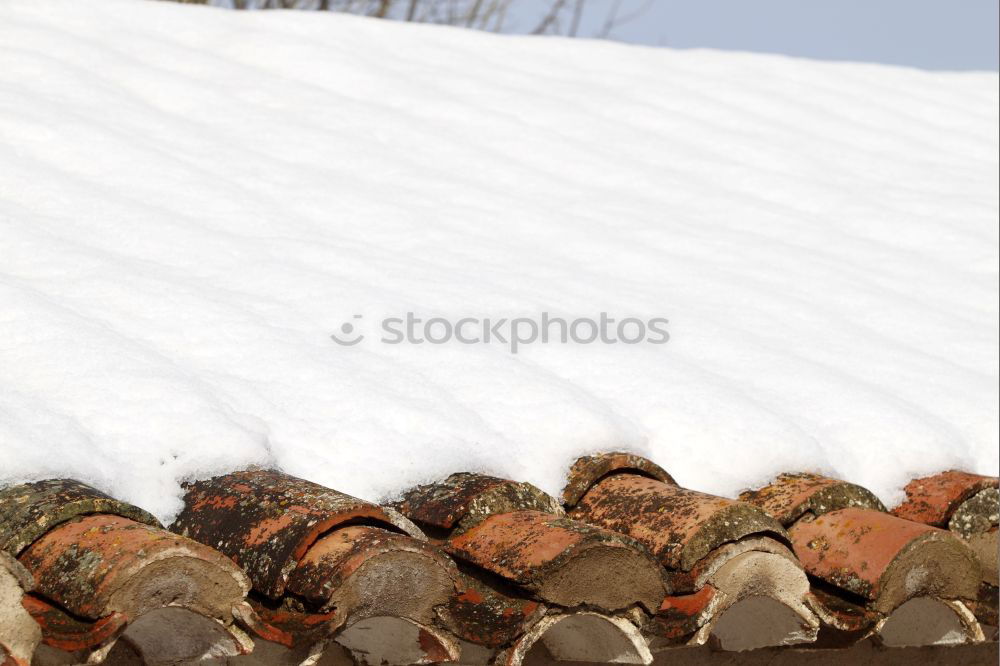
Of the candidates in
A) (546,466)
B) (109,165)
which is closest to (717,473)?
(546,466)

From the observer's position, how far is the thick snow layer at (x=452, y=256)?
2.52 metres

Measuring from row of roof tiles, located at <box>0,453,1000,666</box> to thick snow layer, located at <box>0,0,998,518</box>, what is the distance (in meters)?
0.18

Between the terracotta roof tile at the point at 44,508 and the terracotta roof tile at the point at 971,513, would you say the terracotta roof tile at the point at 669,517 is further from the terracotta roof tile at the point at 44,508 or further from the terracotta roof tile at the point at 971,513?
the terracotta roof tile at the point at 44,508

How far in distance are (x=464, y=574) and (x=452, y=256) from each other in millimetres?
1718

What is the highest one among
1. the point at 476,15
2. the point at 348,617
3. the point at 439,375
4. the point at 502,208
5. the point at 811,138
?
the point at 476,15

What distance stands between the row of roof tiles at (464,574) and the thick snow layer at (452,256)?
0.18m

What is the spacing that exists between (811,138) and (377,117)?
2.45 m

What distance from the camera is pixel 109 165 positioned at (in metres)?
3.76

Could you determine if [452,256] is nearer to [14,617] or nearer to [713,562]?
[713,562]

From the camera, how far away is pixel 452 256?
3715 millimetres

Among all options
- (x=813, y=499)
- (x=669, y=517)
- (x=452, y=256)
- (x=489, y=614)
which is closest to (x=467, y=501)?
(x=489, y=614)

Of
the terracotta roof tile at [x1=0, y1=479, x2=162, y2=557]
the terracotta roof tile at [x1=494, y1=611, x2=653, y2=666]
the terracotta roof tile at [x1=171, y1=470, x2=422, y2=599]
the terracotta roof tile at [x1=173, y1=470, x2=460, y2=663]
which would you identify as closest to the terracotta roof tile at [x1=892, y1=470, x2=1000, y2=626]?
the terracotta roof tile at [x1=494, y1=611, x2=653, y2=666]

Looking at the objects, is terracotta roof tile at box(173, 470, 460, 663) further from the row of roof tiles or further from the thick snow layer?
the thick snow layer

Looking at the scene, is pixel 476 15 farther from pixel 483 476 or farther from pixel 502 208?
pixel 483 476
